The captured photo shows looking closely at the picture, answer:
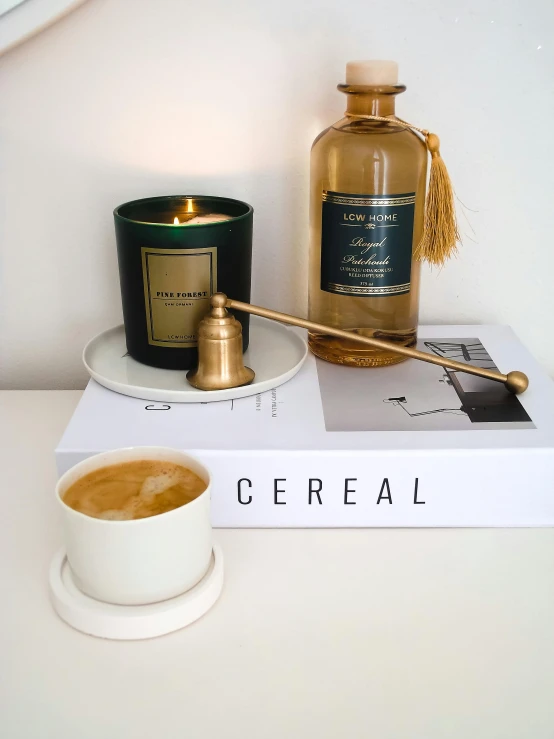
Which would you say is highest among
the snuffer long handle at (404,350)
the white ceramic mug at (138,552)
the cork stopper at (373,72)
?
the cork stopper at (373,72)

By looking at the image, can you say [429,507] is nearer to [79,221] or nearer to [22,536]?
[22,536]

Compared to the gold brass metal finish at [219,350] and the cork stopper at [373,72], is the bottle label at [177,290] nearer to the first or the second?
the gold brass metal finish at [219,350]

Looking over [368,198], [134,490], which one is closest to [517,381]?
[368,198]

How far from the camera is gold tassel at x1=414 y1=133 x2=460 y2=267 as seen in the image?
605 mm

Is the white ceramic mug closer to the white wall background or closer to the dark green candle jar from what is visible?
the dark green candle jar

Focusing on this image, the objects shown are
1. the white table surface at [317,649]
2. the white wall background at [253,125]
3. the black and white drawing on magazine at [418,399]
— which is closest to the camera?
the white table surface at [317,649]

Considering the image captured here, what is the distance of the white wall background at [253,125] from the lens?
0.64 meters

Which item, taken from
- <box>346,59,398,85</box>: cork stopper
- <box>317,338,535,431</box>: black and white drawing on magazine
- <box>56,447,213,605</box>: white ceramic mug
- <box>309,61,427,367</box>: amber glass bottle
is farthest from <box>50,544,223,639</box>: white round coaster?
<box>346,59,398,85</box>: cork stopper

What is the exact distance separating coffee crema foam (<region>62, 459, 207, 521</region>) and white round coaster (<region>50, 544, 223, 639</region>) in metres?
0.05

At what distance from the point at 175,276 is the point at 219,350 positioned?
68 millimetres

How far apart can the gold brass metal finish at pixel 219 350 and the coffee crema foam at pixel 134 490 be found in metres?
0.12

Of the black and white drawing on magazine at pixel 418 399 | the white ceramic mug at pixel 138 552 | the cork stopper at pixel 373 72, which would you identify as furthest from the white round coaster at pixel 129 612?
the cork stopper at pixel 373 72

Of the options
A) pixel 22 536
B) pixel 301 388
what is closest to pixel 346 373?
pixel 301 388

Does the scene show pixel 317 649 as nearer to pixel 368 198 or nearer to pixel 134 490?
pixel 134 490
